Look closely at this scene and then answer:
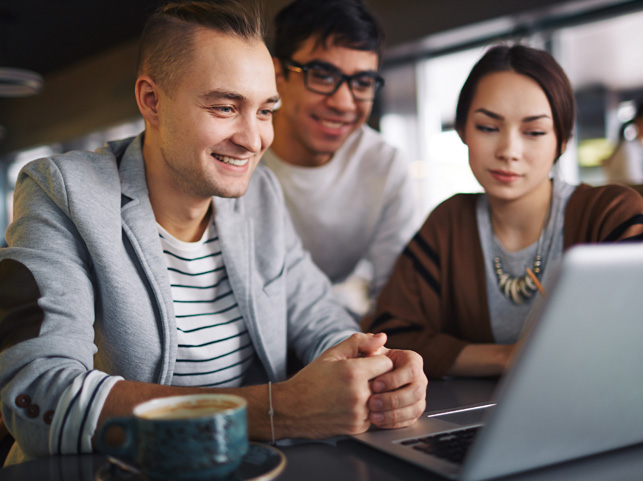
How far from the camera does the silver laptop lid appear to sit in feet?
1.73

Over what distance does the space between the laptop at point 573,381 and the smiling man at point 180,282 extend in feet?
0.73

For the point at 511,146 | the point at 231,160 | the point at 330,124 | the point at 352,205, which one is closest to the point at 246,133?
the point at 231,160

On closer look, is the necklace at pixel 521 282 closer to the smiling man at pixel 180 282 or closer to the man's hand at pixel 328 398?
the smiling man at pixel 180 282

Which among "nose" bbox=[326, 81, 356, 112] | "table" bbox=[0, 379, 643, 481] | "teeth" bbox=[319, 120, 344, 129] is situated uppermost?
"nose" bbox=[326, 81, 356, 112]

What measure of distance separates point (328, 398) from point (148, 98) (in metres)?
0.76

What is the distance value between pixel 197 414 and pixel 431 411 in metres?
0.43

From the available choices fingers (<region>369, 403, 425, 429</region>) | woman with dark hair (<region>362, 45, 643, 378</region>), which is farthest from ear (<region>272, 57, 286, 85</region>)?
fingers (<region>369, 403, 425, 429</region>)

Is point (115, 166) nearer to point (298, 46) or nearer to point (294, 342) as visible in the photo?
point (294, 342)

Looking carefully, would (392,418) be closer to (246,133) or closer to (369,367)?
(369,367)

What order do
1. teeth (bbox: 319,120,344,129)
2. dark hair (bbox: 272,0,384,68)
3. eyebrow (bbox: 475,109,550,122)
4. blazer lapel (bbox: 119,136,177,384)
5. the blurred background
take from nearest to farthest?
blazer lapel (bbox: 119,136,177,384) < eyebrow (bbox: 475,109,550,122) < dark hair (bbox: 272,0,384,68) < teeth (bbox: 319,120,344,129) < the blurred background

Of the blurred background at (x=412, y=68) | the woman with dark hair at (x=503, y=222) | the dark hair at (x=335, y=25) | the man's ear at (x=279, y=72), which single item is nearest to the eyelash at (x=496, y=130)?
the woman with dark hair at (x=503, y=222)

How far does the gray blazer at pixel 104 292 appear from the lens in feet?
2.82

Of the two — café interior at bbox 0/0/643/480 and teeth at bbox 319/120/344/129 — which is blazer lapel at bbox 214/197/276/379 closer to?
café interior at bbox 0/0/643/480

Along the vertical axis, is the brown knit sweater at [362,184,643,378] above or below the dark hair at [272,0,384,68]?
below
